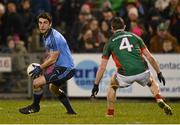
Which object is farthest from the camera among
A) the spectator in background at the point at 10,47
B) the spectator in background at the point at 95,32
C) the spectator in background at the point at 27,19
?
the spectator in background at the point at 27,19

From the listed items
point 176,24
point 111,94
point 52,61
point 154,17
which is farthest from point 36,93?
point 154,17

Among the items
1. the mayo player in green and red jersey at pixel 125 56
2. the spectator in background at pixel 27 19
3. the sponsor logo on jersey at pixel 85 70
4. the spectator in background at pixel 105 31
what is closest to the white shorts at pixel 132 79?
the mayo player in green and red jersey at pixel 125 56

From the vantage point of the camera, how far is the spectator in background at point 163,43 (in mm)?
20797

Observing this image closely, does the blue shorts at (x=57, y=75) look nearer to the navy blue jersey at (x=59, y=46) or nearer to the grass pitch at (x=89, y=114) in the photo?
the navy blue jersey at (x=59, y=46)

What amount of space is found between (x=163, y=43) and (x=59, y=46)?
6957 millimetres

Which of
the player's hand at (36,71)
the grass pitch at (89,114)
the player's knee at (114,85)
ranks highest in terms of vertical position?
the player's hand at (36,71)

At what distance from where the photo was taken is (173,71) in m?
20.2

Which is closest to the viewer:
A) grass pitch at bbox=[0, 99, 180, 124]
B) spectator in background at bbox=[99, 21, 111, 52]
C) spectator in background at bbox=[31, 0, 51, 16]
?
grass pitch at bbox=[0, 99, 180, 124]

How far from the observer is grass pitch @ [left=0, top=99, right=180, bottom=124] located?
1334 centimetres

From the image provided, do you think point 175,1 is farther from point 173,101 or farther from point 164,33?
point 173,101

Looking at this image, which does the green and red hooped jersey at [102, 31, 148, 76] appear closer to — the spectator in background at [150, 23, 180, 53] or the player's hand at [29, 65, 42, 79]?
the player's hand at [29, 65, 42, 79]

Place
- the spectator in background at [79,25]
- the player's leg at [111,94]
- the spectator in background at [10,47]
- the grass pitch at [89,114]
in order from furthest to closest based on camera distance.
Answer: the spectator in background at [79,25]
the spectator in background at [10,47]
the player's leg at [111,94]
the grass pitch at [89,114]

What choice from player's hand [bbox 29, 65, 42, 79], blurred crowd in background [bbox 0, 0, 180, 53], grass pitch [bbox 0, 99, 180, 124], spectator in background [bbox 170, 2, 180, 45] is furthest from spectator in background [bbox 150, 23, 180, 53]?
player's hand [bbox 29, 65, 42, 79]

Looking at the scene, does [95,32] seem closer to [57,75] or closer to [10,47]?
[10,47]
